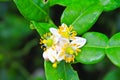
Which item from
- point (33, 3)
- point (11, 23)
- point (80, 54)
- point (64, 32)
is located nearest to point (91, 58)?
point (80, 54)

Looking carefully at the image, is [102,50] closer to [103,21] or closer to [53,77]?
[53,77]

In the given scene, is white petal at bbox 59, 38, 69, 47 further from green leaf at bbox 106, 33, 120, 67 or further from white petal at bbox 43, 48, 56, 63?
green leaf at bbox 106, 33, 120, 67

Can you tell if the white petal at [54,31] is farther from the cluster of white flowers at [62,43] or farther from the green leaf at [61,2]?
the green leaf at [61,2]

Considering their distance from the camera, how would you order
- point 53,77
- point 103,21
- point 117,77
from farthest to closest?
point 103,21, point 117,77, point 53,77

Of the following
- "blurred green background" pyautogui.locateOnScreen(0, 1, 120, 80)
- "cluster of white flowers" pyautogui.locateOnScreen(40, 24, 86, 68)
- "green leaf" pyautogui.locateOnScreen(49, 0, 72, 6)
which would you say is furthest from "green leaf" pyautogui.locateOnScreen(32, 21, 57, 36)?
"blurred green background" pyautogui.locateOnScreen(0, 1, 120, 80)

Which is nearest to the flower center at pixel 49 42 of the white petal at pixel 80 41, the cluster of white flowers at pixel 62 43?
the cluster of white flowers at pixel 62 43

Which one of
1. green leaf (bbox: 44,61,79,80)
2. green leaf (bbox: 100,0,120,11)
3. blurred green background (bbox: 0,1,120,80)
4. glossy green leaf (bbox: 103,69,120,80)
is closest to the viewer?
green leaf (bbox: 44,61,79,80)
